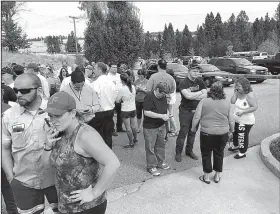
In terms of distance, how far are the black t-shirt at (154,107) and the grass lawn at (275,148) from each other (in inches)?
96.0

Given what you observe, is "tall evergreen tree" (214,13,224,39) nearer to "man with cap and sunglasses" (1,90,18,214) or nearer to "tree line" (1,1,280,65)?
"tree line" (1,1,280,65)

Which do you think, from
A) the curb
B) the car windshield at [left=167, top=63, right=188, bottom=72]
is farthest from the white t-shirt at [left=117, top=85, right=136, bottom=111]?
the car windshield at [left=167, top=63, right=188, bottom=72]

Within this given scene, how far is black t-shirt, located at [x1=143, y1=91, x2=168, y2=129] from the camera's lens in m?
4.70

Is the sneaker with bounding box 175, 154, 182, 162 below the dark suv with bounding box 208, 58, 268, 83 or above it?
below

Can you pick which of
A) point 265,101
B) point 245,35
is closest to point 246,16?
point 245,35

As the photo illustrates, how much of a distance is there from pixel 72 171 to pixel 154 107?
110 inches

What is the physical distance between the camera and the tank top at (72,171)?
206 cm

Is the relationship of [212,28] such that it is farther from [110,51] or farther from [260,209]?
[260,209]

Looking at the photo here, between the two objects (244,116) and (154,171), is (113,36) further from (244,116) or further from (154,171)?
(154,171)

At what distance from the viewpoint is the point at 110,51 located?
76.7ft

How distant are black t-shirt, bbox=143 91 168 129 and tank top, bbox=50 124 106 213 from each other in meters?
2.65

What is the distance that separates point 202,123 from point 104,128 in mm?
1853

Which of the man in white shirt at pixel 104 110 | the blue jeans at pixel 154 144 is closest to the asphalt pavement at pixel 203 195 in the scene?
the blue jeans at pixel 154 144

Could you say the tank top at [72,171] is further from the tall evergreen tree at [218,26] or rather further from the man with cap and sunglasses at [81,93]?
the tall evergreen tree at [218,26]
